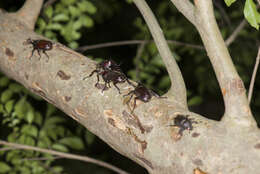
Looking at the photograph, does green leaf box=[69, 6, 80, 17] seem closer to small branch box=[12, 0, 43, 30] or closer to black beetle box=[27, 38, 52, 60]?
small branch box=[12, 0, 43, 30]

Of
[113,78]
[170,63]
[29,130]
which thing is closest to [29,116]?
[29,130]

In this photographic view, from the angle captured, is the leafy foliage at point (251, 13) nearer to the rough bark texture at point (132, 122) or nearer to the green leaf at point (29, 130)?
the rough bark texture at point (132, 122)

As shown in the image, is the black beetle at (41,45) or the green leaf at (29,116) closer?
the black beetle at (41,45)

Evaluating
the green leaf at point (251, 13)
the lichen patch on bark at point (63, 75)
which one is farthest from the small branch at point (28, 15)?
the green leaf at point (251, 13)

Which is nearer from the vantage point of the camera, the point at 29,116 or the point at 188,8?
the point at 188,8

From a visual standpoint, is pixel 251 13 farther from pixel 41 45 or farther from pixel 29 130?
pixel 29 130

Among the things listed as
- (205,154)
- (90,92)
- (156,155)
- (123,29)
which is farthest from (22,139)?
Result: (123,29)
